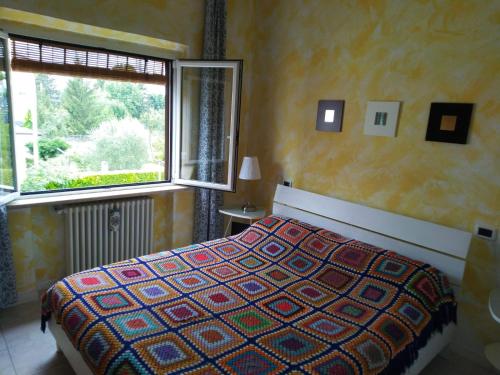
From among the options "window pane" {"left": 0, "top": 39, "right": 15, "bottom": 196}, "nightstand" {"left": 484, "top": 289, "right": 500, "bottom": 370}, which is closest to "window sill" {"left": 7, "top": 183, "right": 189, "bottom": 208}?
"window pane" {"left": 0, "top": 39, "right": 15, "bottom": 196}

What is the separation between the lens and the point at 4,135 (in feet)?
8.79

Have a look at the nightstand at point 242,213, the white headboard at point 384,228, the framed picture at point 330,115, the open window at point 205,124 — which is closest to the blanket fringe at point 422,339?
the white headboard at point 384,228

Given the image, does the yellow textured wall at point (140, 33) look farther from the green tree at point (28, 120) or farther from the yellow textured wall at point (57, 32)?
the green tree at point (28, 120)

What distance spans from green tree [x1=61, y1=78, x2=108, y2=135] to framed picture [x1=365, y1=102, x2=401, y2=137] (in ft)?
7.96

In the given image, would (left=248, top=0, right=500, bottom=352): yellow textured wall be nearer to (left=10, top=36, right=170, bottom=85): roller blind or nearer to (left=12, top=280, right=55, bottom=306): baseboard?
(left=10, top=36, right=170, bottom=85): roller blind

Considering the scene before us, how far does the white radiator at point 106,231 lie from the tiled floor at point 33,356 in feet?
1.84

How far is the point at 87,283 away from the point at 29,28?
2.04 meters

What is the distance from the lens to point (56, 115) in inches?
125

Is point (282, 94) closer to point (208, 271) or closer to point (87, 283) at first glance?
point (208, 271)

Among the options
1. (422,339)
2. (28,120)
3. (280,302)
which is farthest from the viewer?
(28,120)

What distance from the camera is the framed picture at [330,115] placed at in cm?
313

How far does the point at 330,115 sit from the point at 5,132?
2.62 metres

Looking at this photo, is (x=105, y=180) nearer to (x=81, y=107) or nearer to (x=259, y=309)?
(x=81, y=107)

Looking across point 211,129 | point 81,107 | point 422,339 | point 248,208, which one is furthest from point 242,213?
point 422,339
